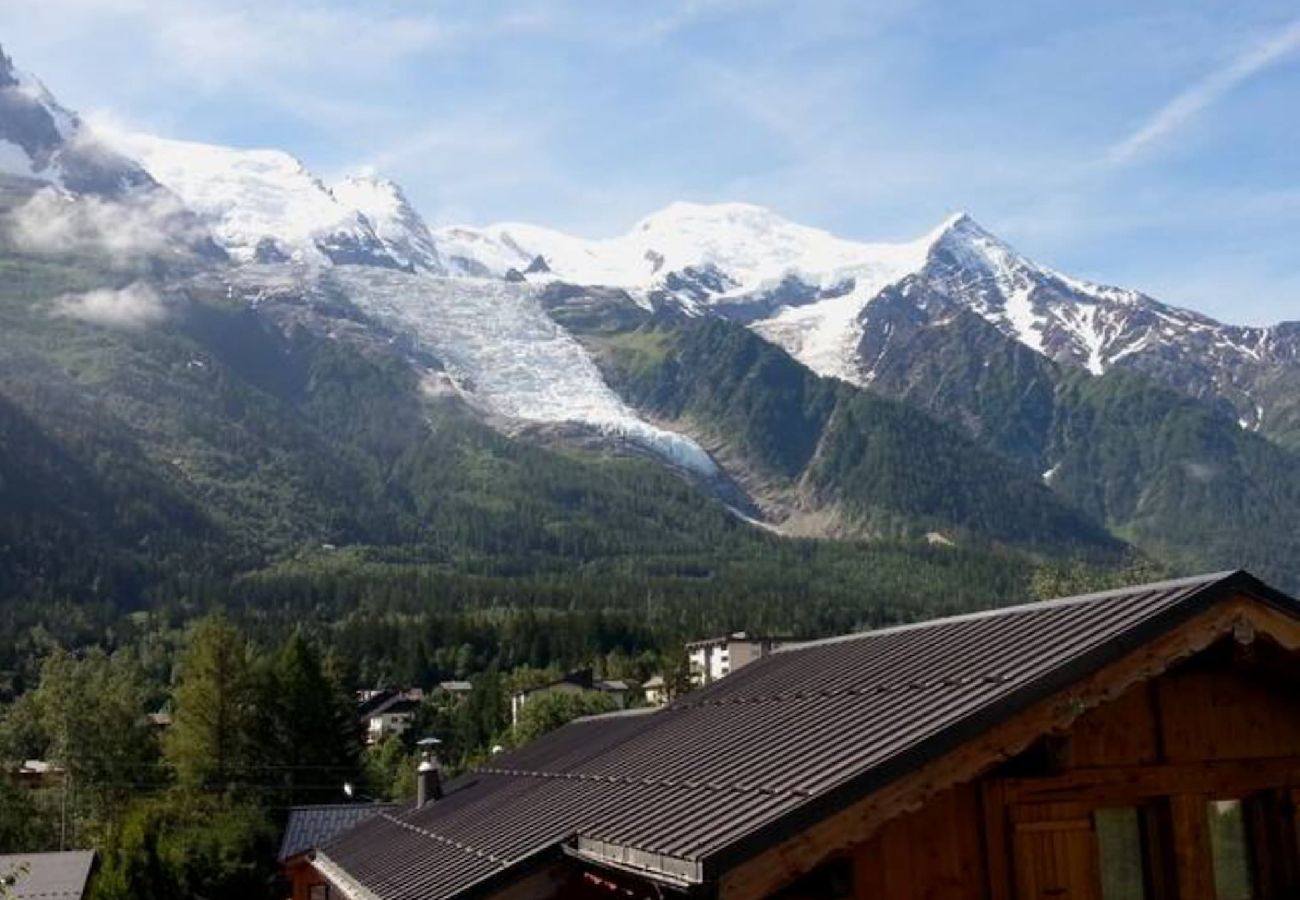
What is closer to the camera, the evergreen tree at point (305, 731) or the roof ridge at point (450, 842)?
the roof ridge at point (450, 842)

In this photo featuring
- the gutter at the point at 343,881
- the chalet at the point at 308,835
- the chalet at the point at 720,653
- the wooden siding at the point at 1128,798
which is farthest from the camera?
the chalet at the point at 720,653

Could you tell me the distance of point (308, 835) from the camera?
45062 millimetres

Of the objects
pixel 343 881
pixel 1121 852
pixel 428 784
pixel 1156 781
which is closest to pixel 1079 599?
pixel 1156 781

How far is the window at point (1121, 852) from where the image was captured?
1048 cm

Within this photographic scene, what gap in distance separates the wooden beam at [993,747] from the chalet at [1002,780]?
0.04 feet

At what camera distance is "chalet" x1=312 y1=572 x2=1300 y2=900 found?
8.92 meters

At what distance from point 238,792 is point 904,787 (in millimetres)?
70161

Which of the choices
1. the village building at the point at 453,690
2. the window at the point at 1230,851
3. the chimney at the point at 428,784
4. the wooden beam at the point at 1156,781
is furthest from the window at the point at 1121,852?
the village building at the point at 453,690

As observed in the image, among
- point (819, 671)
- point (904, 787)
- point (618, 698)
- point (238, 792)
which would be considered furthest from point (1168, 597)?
point (618, 698)

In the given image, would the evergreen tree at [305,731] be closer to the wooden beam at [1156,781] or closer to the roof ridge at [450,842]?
the roof ridge at [450,842]

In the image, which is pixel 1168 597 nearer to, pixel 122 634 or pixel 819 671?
pixel 819 671

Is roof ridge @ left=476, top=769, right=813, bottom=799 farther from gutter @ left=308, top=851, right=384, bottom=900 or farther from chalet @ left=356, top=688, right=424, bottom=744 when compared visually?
chalet @ left=356, top=688, right=424, bottom=744

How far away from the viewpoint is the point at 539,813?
46.2 ft

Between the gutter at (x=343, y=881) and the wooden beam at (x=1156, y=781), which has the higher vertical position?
the wooden beam at (x=1156, y=781)
